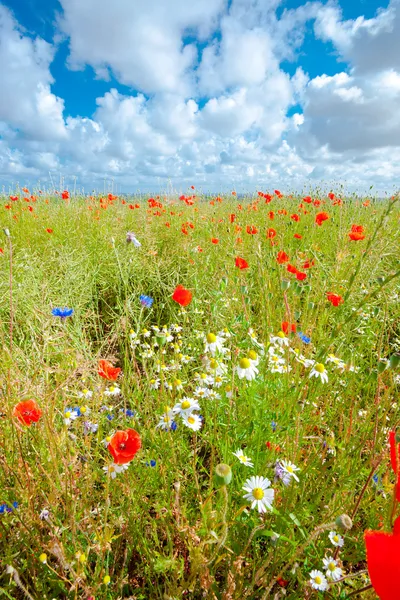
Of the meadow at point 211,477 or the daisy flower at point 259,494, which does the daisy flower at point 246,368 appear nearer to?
the meadow at point 211,477

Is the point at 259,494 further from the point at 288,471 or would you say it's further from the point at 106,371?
the point at 106,371

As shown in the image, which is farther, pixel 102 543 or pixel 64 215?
pixel 64 215

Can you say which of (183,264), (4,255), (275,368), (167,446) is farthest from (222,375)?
(4,255)

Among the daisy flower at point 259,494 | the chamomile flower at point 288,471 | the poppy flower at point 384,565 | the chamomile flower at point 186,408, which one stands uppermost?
the poppy flower at point 384,565

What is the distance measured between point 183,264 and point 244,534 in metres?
2.74

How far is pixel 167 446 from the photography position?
1392 mm

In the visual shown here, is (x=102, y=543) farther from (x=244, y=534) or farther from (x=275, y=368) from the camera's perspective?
(x=275, y=368)

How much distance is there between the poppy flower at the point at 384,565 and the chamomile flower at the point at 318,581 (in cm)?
71

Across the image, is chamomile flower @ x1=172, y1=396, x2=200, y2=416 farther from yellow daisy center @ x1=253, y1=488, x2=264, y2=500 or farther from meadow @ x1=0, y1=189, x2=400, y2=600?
yellow daisy center @ x1=253, y1=488, x2=264, y2=500

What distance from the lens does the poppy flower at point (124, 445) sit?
90 cm

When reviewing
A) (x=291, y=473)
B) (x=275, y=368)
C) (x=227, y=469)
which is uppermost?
(x=227, y=469)

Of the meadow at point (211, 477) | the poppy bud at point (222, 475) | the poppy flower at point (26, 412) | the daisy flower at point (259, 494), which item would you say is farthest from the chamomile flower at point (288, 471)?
the poppy flower at point (26, 412)

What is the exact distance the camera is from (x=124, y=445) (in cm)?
96

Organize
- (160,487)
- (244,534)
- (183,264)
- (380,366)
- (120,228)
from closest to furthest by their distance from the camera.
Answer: (380,366)
(244,534)
(160,487)
(183,264)
(120,228)
